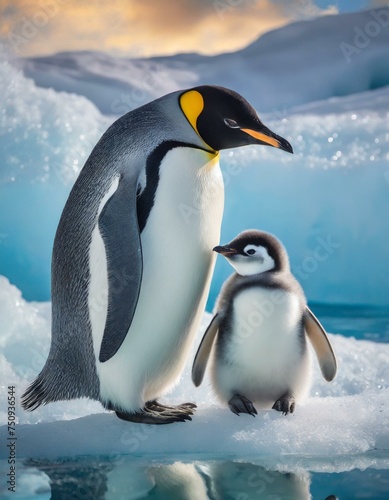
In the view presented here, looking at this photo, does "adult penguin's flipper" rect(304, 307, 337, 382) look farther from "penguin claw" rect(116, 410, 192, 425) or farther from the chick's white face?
"penguin claw" rect(116, 410, 192, 425)

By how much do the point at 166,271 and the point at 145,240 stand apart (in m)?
0.09

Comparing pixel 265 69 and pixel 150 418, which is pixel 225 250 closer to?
pixel 150 418

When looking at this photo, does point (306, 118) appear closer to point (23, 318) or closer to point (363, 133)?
point (363, 133)

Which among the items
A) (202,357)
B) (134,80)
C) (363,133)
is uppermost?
(134,80)

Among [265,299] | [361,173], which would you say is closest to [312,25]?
[361,173]

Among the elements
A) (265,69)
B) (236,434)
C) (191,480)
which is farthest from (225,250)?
(265,69)

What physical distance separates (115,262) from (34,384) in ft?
1.61

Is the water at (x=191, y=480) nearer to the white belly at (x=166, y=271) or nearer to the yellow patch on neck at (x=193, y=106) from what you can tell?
the white belly at (x=166, y=271)

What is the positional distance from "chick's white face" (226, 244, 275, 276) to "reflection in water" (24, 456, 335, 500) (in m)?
0.47

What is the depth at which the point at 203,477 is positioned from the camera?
5.38 ft

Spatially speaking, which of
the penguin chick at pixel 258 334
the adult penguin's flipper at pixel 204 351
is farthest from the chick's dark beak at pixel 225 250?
the adult penguin's flipper at pixel 204 351

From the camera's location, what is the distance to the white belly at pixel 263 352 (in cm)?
186

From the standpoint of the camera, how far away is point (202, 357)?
6.40ft

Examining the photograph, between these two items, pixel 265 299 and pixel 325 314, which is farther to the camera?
pixel 325 314
